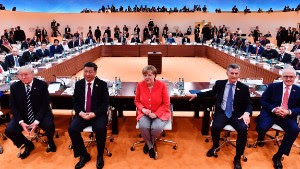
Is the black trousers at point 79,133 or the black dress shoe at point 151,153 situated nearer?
the black trousers at point 79,133

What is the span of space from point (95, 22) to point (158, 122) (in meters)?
16.5

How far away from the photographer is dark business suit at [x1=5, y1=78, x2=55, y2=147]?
3.70 m

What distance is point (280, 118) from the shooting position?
3.76 m

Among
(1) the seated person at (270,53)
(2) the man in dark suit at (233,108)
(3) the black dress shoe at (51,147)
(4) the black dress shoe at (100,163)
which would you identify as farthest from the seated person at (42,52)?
(1) the seated person at (270,53)

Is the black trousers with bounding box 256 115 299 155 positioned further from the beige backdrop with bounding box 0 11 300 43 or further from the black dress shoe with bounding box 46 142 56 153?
the beige backdrop with bounding box 0 11 300 43

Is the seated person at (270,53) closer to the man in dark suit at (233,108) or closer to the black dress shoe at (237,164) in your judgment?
the man in dark suit at (233,108)

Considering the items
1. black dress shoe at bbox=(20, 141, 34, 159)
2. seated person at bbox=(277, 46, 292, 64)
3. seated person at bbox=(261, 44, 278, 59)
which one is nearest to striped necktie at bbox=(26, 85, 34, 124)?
black dress shoe at bbox=(20, 141, 34, 159)

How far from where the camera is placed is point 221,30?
674 inches

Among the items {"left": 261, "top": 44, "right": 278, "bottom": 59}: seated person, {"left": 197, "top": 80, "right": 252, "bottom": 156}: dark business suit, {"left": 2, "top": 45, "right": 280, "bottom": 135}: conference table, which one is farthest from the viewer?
{"left": 261, "top": 44, "right": 278, "bottom": 59}: seated person

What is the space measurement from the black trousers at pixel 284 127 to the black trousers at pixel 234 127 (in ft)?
1.23

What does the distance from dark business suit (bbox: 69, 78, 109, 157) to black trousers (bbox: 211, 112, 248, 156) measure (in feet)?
4.91

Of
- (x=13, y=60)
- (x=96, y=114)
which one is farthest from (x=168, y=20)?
(x=96, y=114)

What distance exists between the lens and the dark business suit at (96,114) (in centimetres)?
360

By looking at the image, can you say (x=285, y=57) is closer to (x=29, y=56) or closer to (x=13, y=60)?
(x=29, y=56)
